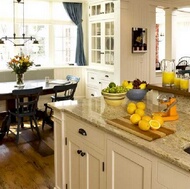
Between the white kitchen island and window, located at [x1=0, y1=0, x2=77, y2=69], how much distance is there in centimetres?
425

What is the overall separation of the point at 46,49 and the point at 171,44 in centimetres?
299

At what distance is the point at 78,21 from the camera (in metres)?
7.12

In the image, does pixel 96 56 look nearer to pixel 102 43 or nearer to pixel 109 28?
pixel 102 43

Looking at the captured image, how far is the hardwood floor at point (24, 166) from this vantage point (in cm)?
322

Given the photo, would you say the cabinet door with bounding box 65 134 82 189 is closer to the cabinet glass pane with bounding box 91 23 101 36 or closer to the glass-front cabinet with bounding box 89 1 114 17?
the glass-front cabinet with bounding box 89 1 114 17

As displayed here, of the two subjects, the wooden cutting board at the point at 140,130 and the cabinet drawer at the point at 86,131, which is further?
the cabinet drawer at the point at 86,131

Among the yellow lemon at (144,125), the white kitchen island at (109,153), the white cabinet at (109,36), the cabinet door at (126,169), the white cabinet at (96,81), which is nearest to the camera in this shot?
the white kitchen island at (109,153)

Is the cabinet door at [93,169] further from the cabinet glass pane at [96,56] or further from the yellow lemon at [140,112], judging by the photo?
the cabinet glass pane at [96,56]

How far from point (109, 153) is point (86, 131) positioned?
320mm

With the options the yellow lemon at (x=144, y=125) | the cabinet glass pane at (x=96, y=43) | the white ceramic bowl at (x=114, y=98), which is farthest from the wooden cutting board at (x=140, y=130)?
the cabinet glass pane at (x=96, y=43)

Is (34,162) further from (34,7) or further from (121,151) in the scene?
(34,7)

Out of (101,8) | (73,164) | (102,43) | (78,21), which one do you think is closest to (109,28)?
(102,43)

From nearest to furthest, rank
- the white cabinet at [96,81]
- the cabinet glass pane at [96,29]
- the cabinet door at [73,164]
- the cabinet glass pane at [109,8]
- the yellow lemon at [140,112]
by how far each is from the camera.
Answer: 1. the yellow lemon at [140,112]
2. the cabinet door at [73,164]
3. the cabinet glass pane at [109,8]
4. the white cabinet at [96,81]
5. the cabinet glass pane at [96,29]

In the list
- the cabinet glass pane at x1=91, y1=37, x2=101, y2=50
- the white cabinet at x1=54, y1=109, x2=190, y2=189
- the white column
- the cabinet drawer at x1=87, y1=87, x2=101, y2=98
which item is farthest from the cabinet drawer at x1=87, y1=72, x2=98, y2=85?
the white cabinet at x1=54, y1=109, x2=190, y2=189
